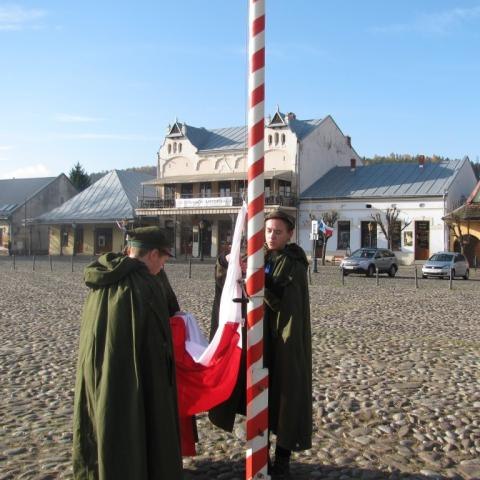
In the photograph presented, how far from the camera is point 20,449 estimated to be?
500 cm

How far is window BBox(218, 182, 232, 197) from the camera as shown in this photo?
163 ft

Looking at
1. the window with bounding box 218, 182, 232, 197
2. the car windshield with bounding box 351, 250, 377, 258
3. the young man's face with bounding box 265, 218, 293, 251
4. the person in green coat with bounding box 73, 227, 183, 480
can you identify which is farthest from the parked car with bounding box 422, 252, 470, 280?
the person in green coat with bounding box 73, 227, 183, 480

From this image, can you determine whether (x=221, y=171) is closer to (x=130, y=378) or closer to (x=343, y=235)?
(x=343, y=235)

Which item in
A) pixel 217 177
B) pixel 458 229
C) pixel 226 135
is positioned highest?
pixel 226 135

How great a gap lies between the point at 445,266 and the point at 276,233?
2621cm

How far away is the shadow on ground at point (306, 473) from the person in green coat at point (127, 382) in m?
1.20

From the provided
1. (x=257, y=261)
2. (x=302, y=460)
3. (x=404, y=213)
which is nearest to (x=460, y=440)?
(x=302, y=460)

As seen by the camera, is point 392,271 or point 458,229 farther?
point 458,229

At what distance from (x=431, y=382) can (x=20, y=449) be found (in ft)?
15.2

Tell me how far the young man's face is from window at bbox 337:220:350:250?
135ft

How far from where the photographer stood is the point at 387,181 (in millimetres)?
46062

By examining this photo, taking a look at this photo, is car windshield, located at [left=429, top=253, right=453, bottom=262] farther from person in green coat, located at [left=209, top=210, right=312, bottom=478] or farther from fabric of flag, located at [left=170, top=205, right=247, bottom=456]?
fabric of flag, located at [left=170, top=205, right=247, bottom=456]

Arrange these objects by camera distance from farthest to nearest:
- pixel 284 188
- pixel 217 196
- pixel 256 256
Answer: pixel 217 196 → pixel 284 188 → pixel 256 256

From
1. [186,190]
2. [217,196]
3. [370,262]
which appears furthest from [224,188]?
[370,262]
